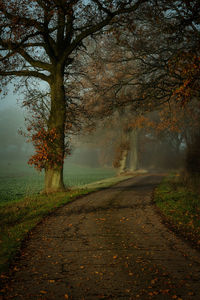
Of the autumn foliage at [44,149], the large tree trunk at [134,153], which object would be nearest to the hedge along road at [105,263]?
the autumn foliage at [44,149]

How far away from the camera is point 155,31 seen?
14.1m

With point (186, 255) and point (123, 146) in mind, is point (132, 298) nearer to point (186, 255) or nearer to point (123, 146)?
point (186, 255)

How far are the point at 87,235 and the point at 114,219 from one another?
1.82 meters

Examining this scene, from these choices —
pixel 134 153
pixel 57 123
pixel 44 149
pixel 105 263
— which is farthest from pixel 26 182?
pixel 105 263

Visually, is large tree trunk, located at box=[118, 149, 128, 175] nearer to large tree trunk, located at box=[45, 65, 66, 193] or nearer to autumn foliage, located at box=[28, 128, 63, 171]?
large tree trunk, located at box=[45, 65, 66, 193]

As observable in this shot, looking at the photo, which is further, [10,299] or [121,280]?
[121,280]

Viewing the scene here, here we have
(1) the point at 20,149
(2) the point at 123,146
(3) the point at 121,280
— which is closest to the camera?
(3) the point at 121,280

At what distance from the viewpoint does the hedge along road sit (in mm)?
3682

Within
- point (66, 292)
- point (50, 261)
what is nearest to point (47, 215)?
point (50, 261)

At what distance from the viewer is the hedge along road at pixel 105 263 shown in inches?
145

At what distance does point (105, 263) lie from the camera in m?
4.67

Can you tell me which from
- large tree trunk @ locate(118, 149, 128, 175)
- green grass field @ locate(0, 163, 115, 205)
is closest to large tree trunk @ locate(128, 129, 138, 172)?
large tree trunk @ locate(118, 149, 128, 175)

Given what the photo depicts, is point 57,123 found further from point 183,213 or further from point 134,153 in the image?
point 134,153

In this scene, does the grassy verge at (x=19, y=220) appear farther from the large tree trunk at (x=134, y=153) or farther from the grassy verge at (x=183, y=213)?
the large tree trunk at (x=134, y=153)
